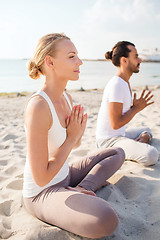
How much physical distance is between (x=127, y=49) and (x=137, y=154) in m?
1.53

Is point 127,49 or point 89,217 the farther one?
point 127,49

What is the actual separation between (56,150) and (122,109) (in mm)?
1541

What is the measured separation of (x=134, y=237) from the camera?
1.92 m

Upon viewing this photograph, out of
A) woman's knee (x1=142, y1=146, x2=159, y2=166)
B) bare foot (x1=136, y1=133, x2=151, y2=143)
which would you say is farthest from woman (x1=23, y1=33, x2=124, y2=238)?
bare foot (x1=136, y1=133, x2=151, y2=143)

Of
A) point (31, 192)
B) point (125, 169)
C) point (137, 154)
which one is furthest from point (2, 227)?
point (137, 154)

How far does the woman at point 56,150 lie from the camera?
1818 millimetres

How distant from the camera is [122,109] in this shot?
3375 mm

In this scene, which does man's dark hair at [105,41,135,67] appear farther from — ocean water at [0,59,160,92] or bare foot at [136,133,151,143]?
ocean water at [0,59,160,92]

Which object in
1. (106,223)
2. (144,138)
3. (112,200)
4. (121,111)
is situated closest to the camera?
(106,223)

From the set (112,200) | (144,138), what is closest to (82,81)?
(144,138)

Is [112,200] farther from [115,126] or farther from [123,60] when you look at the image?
[123,60]

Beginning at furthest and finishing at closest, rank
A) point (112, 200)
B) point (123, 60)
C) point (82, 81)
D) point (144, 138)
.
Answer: point (82, 81), point (144, 138), point (123, 60), point (112, 200)

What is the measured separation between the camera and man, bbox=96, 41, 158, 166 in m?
3.33

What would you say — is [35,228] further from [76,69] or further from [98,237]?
[76,69]
